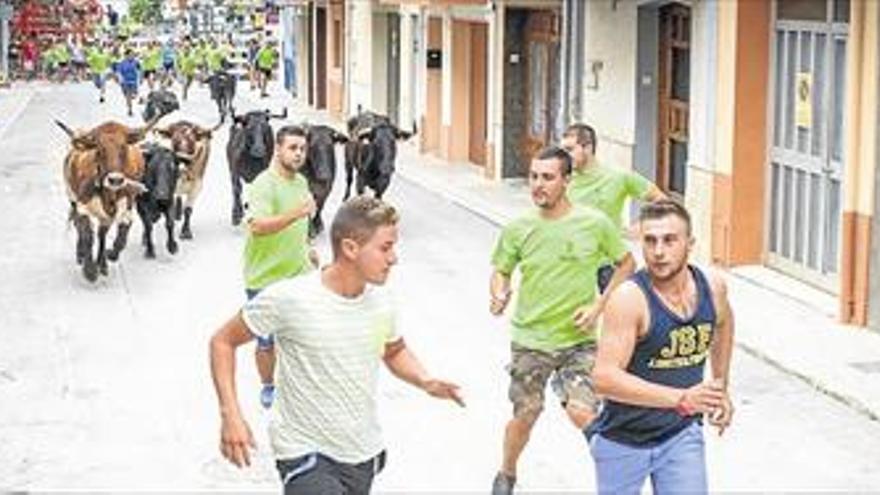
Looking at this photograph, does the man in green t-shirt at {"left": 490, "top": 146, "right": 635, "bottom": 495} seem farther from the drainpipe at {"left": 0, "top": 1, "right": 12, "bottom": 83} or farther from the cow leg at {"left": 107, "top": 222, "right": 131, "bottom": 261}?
the drainpipe at {"left": 0, "top": 1, "right": 12, "bottom": 83}

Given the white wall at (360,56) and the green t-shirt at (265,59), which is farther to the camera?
the green t-shirt at (265,59)

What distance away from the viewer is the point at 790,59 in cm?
1655

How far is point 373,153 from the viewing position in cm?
2120

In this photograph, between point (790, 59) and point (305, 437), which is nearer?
point (305, 437)

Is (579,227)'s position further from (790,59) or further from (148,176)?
(148,176)

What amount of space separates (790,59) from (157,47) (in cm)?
4380

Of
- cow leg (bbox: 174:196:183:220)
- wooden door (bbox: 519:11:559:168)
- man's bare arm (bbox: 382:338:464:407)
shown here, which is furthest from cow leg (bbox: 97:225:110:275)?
man's bare arm (bbox: 382:338:464:407)

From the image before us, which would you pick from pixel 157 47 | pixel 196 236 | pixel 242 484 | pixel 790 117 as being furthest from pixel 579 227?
pixel 157 47

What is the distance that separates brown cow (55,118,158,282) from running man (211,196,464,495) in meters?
10.8

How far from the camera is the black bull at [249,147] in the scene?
66.7ft

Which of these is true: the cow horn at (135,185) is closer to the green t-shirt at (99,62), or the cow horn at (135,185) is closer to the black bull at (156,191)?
the black bull at (156,191)

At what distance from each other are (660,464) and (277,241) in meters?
4.33

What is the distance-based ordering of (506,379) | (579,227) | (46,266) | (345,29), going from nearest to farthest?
(579,227), (506,379), (46,266), (345,29)

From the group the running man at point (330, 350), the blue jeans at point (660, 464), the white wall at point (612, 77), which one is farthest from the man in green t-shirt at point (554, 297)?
the white wall at point (612, 77)
